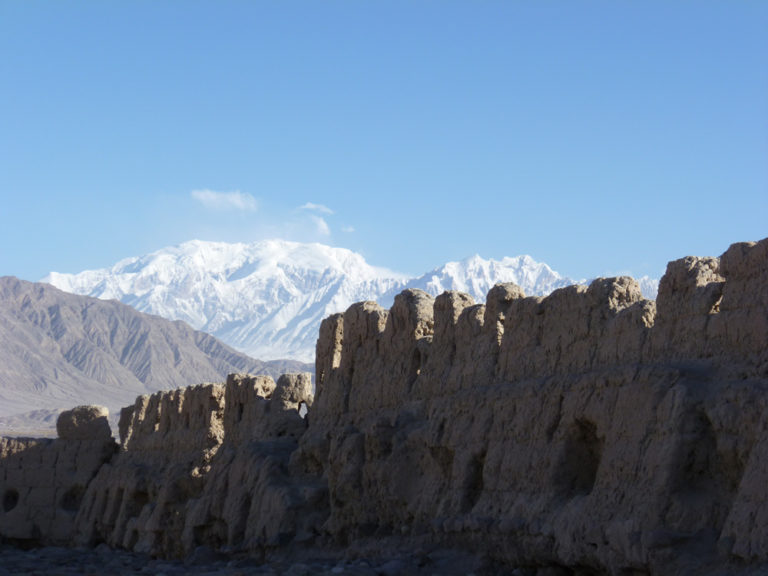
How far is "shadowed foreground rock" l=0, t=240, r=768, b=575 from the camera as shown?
11.5 m

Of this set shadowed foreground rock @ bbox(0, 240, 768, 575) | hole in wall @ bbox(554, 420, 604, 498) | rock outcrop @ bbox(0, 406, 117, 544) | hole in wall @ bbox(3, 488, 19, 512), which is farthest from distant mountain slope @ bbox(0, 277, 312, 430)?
hole in wall @ bbox(554, 420, 604, 498)

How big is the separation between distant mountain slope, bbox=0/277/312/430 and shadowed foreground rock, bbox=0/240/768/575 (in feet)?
325

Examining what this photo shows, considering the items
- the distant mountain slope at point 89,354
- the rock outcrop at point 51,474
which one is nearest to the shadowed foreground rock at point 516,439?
the rock outcrop at point 51,474

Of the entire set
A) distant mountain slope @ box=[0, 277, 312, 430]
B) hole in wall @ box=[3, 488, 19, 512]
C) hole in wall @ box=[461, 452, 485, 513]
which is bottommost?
hole in wall @ box=[3, 488, 19, 512]

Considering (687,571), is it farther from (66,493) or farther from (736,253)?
(66,493)

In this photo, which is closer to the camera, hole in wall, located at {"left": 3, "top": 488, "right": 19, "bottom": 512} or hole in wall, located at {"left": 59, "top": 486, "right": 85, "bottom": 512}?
hole in wall, located at {"left": 59, "top": 486, "right": 85, "bottom": 512}

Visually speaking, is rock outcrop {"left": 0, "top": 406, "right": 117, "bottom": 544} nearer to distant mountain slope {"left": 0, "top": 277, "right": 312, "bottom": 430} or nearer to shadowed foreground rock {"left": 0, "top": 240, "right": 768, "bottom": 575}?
shadowed foreground rock {"left": 0, "top": 240, "right": 768, "bottom": 575}

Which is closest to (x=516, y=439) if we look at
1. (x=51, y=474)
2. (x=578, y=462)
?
(x=578, y=462)

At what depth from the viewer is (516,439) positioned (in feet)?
49.1

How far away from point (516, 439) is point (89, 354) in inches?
5390

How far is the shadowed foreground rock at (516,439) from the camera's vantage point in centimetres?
1152

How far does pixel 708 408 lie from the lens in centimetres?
1155

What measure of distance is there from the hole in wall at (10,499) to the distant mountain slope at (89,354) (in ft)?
283

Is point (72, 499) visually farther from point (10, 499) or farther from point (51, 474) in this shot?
point (10, 499)
